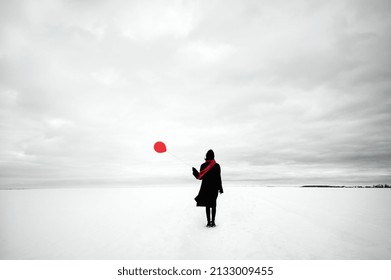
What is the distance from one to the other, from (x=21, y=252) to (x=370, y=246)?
7938 mm

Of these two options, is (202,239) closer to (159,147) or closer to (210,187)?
(210,187)

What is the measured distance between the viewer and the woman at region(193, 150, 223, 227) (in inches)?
289

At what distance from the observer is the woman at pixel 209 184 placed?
24.0ft

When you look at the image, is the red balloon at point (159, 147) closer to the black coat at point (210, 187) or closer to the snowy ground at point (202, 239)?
the black coat at point (210, 187)

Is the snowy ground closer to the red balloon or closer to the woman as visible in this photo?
the woman

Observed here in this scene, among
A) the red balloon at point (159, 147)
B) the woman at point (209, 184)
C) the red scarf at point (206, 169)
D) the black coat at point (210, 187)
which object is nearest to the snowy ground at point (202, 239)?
the woman at point (209, 184)

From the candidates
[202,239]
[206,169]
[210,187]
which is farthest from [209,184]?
[202,239]

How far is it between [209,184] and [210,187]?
102 millimetres

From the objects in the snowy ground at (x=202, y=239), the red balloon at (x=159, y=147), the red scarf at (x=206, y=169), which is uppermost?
the red balloon at (x=159, y=147)

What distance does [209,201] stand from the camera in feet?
24.0

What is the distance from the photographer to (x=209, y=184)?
7445 mm

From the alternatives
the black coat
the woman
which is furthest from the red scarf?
the black coat
